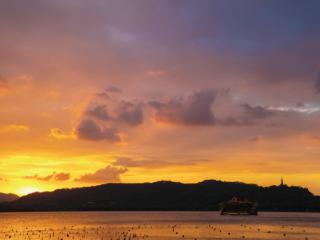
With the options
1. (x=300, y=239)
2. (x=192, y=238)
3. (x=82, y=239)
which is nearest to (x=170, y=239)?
(x=192, y=238)

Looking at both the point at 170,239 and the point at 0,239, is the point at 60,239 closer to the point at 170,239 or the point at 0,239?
the point at 0,239

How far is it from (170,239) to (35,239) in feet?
144

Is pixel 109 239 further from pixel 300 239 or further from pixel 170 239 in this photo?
pixel 300 239

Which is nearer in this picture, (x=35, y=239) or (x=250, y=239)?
(x=250, y=239)

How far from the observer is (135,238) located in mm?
142250

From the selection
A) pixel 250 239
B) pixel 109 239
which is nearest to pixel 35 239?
pixel 109 239

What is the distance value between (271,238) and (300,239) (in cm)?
828

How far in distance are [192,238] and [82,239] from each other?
108 feet

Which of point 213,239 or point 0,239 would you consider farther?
point 0,239

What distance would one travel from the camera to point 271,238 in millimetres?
144000

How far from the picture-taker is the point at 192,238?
144000 millimetres

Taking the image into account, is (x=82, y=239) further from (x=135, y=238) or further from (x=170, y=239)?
(x=170, y=239)

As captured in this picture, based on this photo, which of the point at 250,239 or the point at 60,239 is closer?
the point at 250,239

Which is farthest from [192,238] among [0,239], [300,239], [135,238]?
[0,239]
